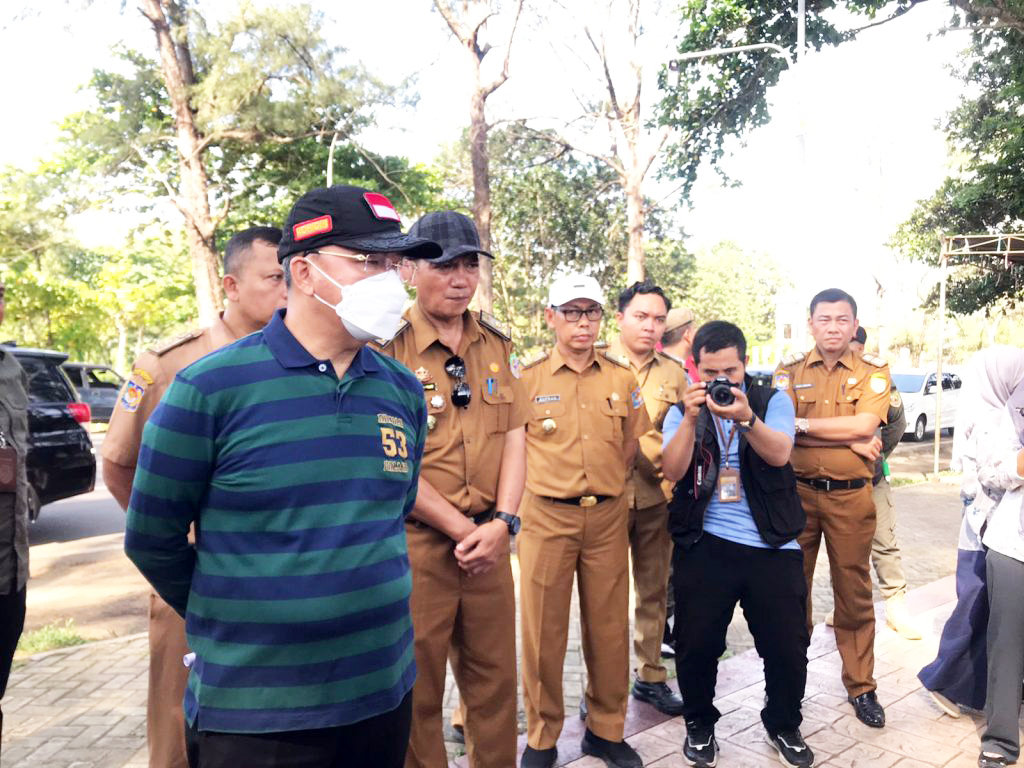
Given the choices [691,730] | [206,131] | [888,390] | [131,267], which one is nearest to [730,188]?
[206,131]

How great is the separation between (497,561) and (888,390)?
2.27m

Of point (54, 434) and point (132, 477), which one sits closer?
point (132, 477)

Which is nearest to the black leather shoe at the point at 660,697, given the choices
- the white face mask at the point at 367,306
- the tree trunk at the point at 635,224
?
the white face mask at the point at 367,306

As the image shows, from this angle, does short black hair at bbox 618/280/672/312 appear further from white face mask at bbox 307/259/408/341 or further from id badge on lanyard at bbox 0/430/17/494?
id badge on lanyard at bbox 0/430/17/494

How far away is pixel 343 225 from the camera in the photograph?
185cm

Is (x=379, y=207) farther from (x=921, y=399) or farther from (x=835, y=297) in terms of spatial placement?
(x=921, y=399)

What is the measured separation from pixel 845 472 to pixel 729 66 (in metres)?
9.90

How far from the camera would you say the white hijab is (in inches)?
129

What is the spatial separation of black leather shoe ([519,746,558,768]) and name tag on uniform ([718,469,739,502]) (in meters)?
1.27

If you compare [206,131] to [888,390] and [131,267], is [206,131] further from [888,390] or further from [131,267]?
[131,267]

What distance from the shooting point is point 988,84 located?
1575 cm

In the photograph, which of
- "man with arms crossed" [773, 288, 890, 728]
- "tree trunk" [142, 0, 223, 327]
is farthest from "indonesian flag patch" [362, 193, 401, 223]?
"tree trunk" [142, 0, 223, 327]

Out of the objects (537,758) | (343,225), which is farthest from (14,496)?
(537,758)

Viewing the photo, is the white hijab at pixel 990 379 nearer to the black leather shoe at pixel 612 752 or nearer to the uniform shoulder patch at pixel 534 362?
the uniform shoulder patch at pixel 534 362
